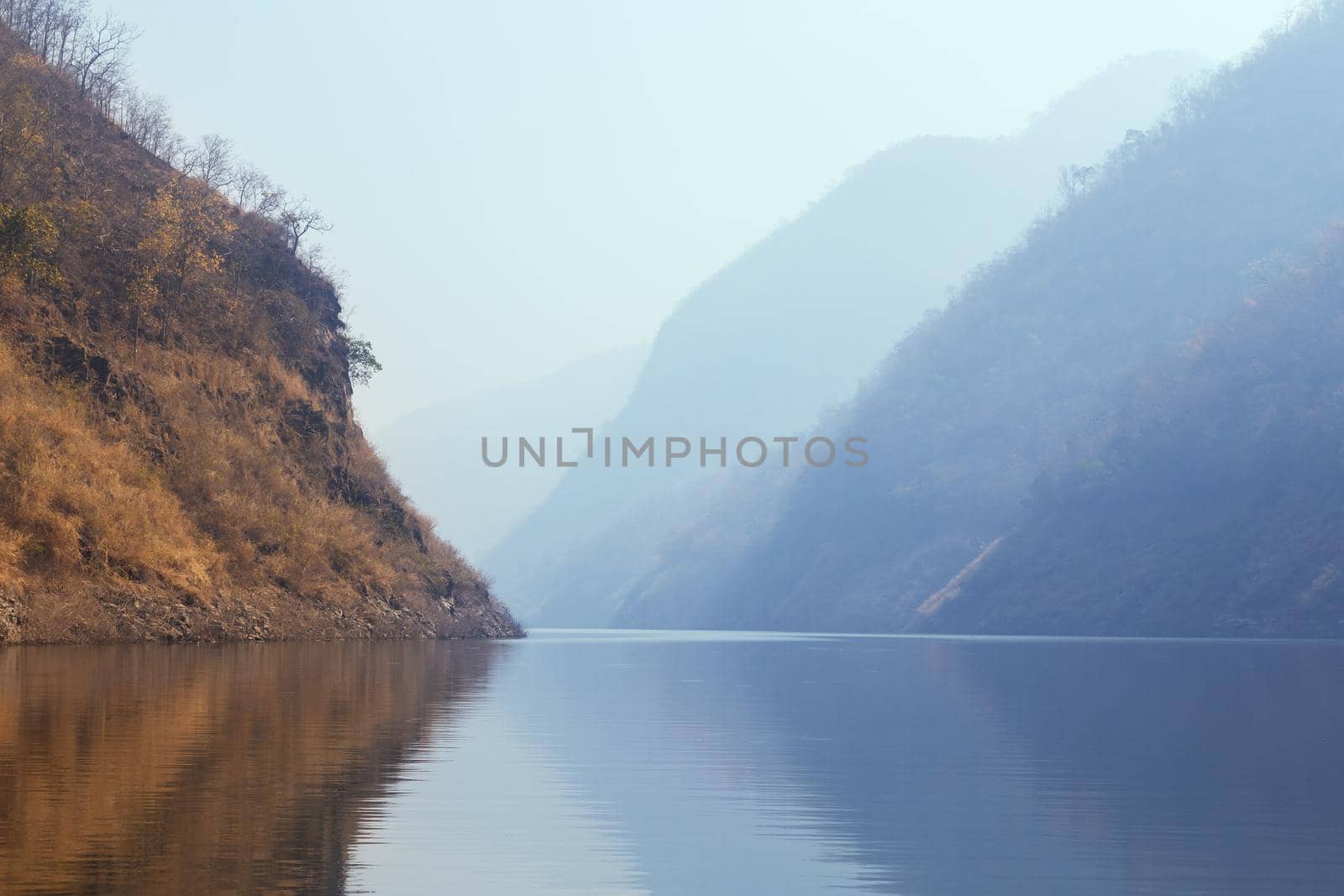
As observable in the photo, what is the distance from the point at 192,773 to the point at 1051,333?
165221 millimetres

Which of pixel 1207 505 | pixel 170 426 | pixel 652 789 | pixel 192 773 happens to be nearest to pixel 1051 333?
pixel 1207 505

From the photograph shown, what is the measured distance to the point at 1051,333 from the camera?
173125 mm

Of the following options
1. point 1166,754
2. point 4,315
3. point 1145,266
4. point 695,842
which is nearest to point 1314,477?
point 1145,266

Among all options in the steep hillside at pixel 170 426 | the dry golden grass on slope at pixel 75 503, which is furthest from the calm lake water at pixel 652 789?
the steep hillside at pixel 170 426

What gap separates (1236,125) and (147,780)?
180 meters

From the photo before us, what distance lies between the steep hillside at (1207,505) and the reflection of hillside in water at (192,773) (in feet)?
297

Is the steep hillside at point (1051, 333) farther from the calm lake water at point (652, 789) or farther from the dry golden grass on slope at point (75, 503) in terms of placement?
the calm lake water at point (652, 789)

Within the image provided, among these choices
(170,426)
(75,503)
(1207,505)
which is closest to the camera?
(75,503)

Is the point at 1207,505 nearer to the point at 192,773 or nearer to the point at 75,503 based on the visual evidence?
the point at 75,503

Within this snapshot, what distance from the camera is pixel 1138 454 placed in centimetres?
13225

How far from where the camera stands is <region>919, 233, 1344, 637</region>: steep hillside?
364 feet

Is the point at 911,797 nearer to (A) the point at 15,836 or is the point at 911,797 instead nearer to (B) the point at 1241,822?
(B) the point at 1241,822

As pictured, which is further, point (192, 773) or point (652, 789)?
point (652, 789)

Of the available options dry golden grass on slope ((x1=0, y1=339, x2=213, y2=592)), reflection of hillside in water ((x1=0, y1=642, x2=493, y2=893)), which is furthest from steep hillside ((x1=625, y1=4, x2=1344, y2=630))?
reflection of hillside in water ((x1=0, y1=642, x2=493, y2=893))
